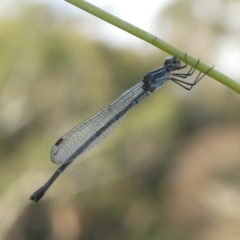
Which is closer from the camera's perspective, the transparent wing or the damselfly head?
the damselfly head

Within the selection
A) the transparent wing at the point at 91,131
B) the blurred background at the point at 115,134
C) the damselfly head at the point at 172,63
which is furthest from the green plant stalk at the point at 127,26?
the blurred background at the point at 115,134

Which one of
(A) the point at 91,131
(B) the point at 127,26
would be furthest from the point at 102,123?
(B) the point at 127,26

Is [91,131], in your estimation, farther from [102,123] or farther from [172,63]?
[172,63]

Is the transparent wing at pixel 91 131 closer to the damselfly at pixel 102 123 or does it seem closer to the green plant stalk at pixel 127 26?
the damselfly at pixel 102 123

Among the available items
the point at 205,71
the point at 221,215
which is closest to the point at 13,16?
the point at 221,215

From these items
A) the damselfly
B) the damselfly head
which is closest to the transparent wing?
the damselfly

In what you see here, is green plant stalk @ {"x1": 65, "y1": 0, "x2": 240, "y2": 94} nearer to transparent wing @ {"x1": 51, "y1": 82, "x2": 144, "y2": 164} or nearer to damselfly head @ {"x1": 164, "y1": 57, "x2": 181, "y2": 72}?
damselfly head @ {"x1": 164, "y1": 57, "x2": 181, "y2": 72}
